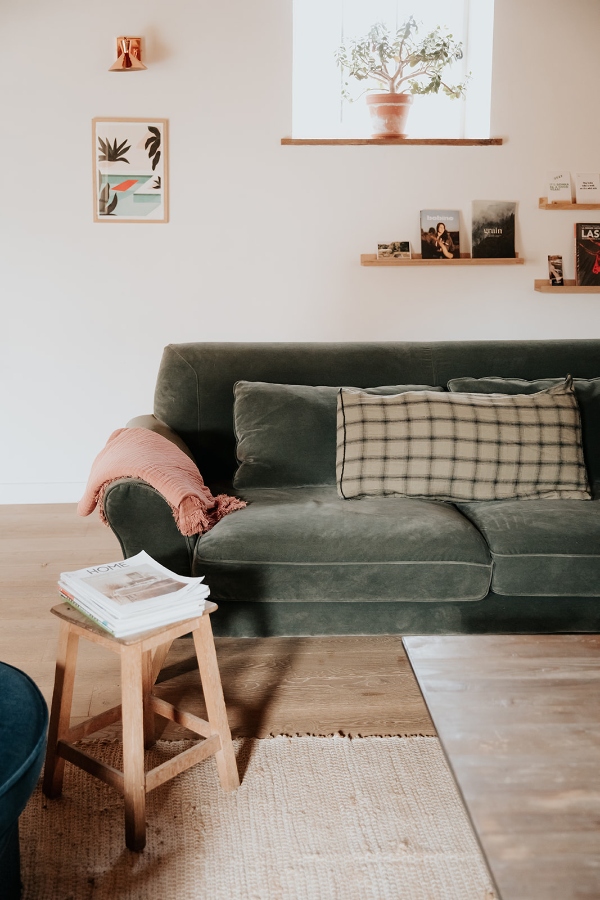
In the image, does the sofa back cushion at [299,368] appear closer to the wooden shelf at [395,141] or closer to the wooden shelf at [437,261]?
the wooden shelf at [437,261]

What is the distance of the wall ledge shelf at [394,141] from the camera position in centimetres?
351

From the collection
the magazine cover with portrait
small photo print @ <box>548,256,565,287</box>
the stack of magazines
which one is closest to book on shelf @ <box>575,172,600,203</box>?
small photo print @ <box>548,256,565,287</box>

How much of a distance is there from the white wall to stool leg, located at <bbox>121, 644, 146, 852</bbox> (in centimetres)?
239

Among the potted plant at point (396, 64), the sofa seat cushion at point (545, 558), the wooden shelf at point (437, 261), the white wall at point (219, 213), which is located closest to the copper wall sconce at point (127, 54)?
the white wall at point (219, 213)

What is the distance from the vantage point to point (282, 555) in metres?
2.10

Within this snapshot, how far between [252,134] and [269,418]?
164 cm

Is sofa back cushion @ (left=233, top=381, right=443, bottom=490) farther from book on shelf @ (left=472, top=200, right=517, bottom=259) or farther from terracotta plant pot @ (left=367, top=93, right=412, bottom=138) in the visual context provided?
terracotta plant pot @ (left=367, top=93, right=412, bottom=138)

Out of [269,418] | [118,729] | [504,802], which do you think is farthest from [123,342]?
[504,802]

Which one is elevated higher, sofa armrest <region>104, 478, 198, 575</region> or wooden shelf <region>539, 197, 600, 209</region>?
wooden shelf <region>539, 197, 600, 209</region>

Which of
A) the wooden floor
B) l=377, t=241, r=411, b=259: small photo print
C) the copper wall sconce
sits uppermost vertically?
the copper wall sconce

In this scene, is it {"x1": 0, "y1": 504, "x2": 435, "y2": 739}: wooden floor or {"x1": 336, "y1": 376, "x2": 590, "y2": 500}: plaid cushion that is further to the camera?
{"x1": 336, "y1": 376, "x2": 590, "y2": 500}: plaid cushion

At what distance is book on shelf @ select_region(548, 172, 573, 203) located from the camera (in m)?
3.57

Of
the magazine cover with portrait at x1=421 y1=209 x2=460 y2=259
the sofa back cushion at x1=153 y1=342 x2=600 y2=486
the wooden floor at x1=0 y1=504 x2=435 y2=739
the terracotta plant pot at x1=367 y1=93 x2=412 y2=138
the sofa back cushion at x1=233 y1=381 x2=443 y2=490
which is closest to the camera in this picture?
the wooden floor at x1=0 y1=504 x2=435 y2=739

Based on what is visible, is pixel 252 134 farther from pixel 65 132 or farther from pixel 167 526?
pixel 167 526
